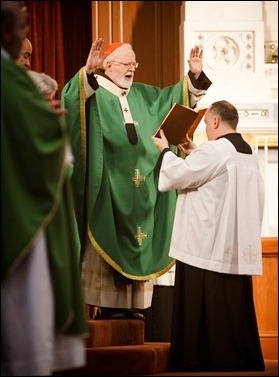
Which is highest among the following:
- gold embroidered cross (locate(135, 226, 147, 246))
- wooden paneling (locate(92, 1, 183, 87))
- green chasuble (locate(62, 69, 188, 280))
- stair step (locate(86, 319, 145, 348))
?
wooden paneling (locate(92, 1, 183, 87))

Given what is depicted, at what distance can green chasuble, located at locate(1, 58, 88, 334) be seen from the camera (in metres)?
3.52

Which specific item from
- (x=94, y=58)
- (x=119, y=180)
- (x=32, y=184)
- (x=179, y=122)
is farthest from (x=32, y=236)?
(x=119, y=180)

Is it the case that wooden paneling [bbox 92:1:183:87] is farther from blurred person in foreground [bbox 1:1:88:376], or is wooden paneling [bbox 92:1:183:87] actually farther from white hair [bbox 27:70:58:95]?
blurred person in foreground [bbox 1:1:88:376]

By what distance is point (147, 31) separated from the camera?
871cm

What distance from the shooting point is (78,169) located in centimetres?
597

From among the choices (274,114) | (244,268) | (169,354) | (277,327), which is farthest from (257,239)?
(274,114)

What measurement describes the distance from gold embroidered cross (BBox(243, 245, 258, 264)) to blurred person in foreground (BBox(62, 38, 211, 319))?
2.58 ft

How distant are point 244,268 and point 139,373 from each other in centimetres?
96

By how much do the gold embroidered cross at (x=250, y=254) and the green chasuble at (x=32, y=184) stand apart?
2159 millimetres

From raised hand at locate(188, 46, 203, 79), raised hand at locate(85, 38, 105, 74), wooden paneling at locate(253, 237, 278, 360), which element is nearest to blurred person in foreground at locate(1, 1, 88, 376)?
raised hand at locate(85, 38, 105, 74)

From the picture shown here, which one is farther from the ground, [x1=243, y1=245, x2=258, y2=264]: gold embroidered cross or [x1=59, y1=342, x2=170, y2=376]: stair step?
[x1=243, y1=245, x2=258, y2=264]: gold embroidered cross

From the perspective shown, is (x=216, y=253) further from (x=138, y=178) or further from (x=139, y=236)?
(x=138, y=178)

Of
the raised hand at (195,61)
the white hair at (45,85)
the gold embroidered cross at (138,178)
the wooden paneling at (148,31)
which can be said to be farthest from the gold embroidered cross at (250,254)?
the wooden paneling at (148,31)

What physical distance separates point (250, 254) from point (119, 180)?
107 centimetres
